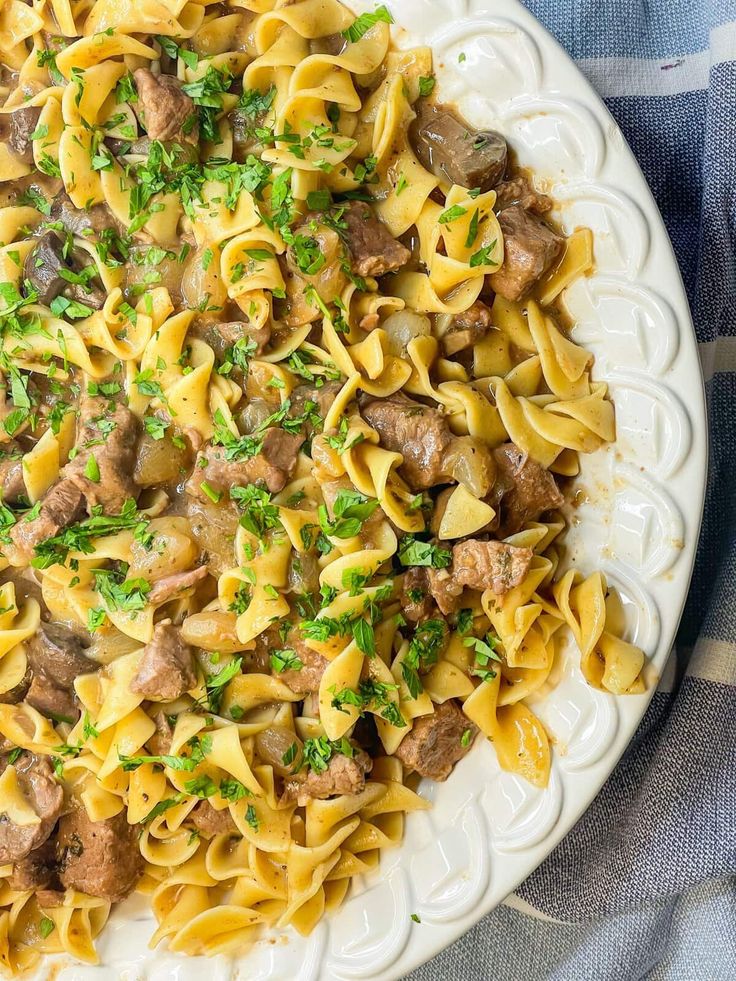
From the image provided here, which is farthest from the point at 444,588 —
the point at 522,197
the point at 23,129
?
the point at 23,129

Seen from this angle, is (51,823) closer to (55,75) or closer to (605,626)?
(605,626)

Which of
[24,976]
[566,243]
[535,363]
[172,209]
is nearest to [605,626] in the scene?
[535,363]

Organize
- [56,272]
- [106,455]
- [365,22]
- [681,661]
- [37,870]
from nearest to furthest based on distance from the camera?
[365,22] → [106,455] → [56,272] → [37,870] → [681,661]

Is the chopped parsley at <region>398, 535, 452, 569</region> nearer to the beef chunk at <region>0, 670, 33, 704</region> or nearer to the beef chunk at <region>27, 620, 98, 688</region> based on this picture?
the beef chunk at <region>27, 620, 98, 688</region>

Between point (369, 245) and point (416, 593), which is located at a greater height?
point (369, 245)

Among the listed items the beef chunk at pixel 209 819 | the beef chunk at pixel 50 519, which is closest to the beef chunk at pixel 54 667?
the beef chunk at pixel 50 519

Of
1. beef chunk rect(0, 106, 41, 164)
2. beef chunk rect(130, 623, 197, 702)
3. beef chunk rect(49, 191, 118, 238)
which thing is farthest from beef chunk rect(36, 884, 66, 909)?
beef chunk rect(0, 106, 41, 164)

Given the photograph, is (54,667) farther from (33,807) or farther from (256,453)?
(256,453)
